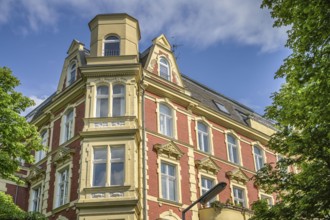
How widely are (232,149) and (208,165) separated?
3.52 meters

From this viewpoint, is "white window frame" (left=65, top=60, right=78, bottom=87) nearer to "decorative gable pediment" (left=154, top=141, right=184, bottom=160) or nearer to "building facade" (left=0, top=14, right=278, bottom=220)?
"building facade" (left=0, top=14, right=278, bottom=220)

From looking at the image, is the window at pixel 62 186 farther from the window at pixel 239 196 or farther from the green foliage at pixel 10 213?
the window at pixel 239 196

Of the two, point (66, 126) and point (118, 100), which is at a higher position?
point (118, 100)

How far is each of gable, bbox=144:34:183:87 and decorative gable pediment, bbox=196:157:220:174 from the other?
4585 mm

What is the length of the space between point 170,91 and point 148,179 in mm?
5464

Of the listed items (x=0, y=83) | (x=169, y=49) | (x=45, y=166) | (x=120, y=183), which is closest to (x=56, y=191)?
(x=45, y=166)

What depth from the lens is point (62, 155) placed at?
Result: 69.6ft

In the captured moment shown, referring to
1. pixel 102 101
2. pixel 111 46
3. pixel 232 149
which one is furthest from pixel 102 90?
pixel 232 149

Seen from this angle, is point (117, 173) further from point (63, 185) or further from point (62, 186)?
point (62, 186)

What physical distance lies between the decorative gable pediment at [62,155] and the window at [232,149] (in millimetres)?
9830

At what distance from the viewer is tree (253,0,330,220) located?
36.9 ft

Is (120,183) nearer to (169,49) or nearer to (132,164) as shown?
(132,164)

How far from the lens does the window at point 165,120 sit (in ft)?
72.6

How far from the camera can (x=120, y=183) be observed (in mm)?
18484
